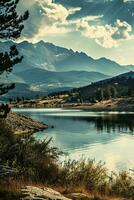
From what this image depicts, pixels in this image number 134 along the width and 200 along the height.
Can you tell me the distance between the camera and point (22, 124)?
113 meters

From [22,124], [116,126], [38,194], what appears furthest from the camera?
[116,126]

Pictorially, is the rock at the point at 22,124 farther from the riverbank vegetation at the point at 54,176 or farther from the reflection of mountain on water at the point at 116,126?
the riverbank vegetation at the point at 54,176

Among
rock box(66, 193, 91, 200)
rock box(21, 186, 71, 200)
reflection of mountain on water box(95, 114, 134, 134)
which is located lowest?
reflection of mountain on water box(95, 114, 134, 134)

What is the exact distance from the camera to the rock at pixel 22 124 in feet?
341

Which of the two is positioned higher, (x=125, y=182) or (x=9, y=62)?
(x=9, y=62)

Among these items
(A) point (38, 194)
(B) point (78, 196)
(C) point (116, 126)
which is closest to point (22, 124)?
(C) point (116, 126)

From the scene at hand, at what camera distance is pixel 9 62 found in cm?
3469

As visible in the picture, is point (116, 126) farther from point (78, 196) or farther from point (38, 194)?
point (38, 194)

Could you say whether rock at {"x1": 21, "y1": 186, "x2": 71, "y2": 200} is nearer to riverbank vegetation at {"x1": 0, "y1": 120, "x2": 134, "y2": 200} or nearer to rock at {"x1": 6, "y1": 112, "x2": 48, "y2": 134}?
riverbank vegetation at {"x1": 0, "y1": 120, "x2": 134, "y2": 200}

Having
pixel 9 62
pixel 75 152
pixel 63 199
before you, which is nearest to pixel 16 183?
pixel 63 199

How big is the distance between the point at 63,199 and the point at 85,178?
8.67 meters

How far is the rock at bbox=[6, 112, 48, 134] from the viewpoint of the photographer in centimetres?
10403

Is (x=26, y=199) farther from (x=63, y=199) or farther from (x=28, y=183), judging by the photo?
(x=28, y=183)

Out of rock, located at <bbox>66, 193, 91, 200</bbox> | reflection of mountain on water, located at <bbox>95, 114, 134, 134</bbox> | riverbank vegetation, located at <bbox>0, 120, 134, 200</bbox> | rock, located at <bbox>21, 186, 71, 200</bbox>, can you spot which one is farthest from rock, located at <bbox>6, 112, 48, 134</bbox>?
rock, located at <bbox>21, 186, 71, 200</bbox>
